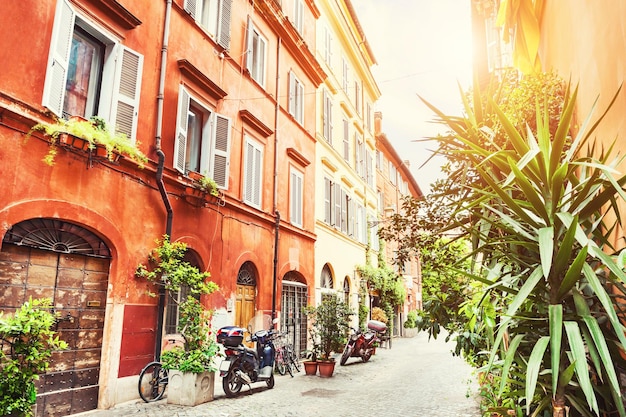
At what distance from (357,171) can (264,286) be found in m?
9.69

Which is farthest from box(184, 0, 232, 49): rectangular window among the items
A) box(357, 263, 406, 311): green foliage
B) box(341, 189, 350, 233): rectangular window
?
box(357, 263, 406, 311): green foliage

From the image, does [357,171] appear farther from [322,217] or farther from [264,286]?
[264,286]

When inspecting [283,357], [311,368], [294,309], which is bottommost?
[311,368]

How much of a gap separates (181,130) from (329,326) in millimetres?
5797

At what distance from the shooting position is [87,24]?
6980 millimetres

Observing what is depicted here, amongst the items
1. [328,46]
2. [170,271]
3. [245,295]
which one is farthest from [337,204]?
[170,271]

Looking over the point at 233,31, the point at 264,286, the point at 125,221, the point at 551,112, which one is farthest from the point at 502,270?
the point at 233,31

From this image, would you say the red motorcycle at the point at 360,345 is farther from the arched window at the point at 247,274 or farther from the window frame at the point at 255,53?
the window frame at the point at 255,53

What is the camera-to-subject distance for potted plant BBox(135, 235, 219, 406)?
720cm

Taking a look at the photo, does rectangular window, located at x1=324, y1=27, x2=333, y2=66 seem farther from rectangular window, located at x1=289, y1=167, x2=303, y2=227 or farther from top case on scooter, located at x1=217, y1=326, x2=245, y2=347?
top case on scooter, located at x1=217, y1=326, x2=245, y2=347

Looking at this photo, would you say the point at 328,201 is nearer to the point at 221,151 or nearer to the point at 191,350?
the point at 221,151

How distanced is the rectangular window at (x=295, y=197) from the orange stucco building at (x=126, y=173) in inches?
47.5

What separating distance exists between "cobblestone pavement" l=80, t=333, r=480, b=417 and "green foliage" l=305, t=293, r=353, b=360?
697 millimetres

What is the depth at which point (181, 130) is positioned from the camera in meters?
8.73
